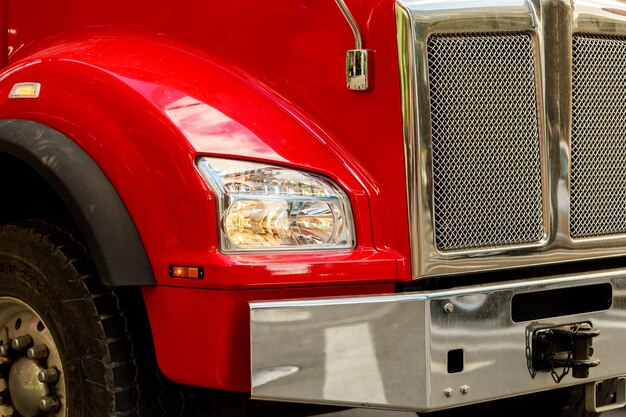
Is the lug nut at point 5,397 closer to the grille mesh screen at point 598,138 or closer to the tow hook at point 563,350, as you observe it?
the tow hook at point 563,350

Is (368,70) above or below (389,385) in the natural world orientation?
above

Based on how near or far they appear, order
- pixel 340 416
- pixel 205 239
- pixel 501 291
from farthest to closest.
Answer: pixel 340 416 → pixel 501 291 → pixel 205 239

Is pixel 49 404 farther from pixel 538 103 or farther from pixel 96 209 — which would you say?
pixel 538 103

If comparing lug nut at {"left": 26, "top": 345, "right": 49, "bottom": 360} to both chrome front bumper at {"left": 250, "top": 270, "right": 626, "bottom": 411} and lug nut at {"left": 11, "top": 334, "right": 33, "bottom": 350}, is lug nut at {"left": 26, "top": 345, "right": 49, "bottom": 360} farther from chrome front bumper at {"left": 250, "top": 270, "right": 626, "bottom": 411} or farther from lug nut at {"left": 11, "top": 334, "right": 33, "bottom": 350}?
chrome front bumper at {"left": 250, "top": 270, "right": 626, "bottom": 411}

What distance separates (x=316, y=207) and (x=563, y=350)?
93 centimetres

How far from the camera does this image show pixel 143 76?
331 centimetres

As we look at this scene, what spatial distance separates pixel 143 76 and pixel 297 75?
47cm

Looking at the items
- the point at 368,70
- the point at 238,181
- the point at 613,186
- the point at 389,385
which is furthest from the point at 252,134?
the point at 613,186

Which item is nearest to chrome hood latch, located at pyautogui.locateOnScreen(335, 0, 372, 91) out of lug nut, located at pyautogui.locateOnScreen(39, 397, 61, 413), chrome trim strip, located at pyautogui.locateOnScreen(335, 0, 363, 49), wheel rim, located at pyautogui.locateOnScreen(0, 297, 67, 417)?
chrome trim strip, located at pyautogui.locateOnScreen(335, 0, 363, 49)

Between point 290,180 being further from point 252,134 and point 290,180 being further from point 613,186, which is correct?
point 613,186

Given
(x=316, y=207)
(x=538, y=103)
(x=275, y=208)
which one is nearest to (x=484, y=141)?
(x=538, y=103)

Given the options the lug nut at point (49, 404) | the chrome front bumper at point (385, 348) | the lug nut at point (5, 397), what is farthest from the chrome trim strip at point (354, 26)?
the lug nut at point (5, 397)

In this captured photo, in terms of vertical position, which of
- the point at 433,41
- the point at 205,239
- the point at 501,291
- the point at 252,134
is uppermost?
the point at 433,41

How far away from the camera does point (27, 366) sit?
3545 mm
